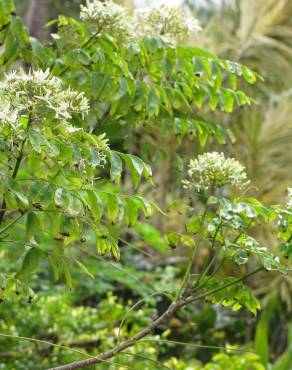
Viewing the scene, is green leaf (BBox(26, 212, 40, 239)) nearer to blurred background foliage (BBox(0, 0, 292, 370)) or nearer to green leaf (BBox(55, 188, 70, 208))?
green leaf (BBox(55, 188, 70, 208))

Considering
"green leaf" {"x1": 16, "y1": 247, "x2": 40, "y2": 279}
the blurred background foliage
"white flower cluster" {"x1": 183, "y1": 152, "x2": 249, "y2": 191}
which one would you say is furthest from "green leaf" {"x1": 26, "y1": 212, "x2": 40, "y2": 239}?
the blurred background foliage

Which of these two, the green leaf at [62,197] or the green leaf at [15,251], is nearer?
the green leaf at [62,197]

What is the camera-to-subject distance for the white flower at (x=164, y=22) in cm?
211

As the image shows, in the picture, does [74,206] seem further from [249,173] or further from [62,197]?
[249,173]

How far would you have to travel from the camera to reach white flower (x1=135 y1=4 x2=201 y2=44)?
2109mm

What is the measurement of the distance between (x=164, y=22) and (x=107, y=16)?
28 centimetres

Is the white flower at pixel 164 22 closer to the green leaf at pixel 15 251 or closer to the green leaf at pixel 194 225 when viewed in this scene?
the green leaf at pixel 194 225

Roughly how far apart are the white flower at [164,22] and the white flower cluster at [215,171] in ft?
1.97

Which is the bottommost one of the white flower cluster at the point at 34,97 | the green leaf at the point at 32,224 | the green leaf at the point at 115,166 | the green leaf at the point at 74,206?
the green leaf at the point at 32,224

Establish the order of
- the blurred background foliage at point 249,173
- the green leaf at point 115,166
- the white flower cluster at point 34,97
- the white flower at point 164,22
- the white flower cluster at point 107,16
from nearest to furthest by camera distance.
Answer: the white flower cluster at point 34,97 → the green leaf at point 115,166 → the white flower cluster at point 107,16 → the white flower at point 164,22 → the blurred background foliage at point 249,173

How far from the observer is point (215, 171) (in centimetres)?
166

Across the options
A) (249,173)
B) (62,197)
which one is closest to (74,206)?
(62,197)

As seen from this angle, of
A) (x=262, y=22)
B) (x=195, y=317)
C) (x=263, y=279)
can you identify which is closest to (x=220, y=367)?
(x=195, y=317)

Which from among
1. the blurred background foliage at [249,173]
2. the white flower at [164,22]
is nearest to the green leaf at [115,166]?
the white flower at [164,22]
